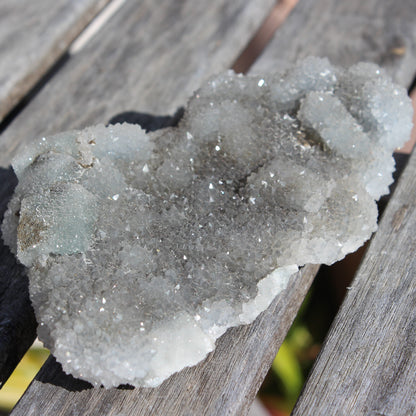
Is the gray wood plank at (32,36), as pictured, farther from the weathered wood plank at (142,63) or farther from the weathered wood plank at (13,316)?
the weathered wood plank at (13,316)

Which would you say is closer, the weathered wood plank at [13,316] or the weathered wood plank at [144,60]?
the weathered wood plank at [13,316]

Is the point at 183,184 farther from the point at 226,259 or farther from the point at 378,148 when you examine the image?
the point at 378,148

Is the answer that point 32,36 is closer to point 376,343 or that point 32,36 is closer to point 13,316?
point 13,316

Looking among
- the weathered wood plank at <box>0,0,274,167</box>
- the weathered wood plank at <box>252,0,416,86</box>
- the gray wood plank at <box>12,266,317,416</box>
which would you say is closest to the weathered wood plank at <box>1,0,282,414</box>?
the weathered wood plank at <box>0,0,274,167</box>

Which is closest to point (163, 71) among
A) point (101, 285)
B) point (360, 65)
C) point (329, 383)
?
point (360, 65)

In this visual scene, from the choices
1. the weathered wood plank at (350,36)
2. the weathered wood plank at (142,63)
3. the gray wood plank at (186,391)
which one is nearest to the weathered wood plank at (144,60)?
the weathered wood plank at (142,63)

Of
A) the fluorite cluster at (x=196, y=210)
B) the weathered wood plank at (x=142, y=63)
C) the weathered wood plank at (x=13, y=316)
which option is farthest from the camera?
the weathered wood plank at (x=142, y=63)

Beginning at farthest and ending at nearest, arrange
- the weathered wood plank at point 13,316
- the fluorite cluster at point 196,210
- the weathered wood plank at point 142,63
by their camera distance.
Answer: the weathered wood plank at point 142,63 < the weathered wood plank at point 13,316 < the fluorite cluster at point 196,210

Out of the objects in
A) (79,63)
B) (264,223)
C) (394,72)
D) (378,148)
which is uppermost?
(79,63)
